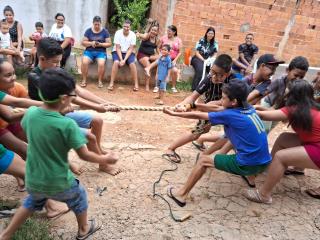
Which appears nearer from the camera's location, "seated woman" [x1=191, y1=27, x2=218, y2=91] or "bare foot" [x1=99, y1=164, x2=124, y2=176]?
"bare foot" [x1=99, y1=164, x2=124, y2=176]

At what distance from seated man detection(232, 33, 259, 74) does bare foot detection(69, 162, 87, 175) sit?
4.99 metres

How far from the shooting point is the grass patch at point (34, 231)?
283 cm

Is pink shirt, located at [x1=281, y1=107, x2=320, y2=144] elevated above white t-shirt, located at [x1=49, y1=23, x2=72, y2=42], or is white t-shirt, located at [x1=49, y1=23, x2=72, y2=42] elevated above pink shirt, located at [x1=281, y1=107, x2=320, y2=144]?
white t-shirt, located at [x1=49, y1=23, x2=72, y2=42]

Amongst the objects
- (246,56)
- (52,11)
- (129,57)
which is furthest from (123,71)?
(52,11)

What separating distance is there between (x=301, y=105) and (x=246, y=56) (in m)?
4.87

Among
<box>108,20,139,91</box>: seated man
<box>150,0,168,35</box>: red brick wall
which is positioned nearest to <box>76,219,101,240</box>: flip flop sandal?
<box>108,20,139,91</box>: seated man

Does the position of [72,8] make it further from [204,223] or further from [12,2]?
[204,223]

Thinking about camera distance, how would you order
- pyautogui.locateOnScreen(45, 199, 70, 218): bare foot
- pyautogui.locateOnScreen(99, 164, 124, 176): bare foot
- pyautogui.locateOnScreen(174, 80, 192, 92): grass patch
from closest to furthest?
pyautogui.locateOnScreen(45, 199, 70, 218): bare foot
pyautogui.locateOnScreen(99, 164, 124, 176): bare foot
pyautogui.locateOnScreen(174, 80, 192, 92): grass patch

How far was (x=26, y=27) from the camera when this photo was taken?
995 centimetres

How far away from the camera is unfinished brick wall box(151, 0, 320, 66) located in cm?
Result: 912

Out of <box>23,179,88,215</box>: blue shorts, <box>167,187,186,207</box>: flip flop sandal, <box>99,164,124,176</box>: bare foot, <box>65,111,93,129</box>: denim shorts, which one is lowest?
<box>167,187,186,207</box>: flip flop sandal

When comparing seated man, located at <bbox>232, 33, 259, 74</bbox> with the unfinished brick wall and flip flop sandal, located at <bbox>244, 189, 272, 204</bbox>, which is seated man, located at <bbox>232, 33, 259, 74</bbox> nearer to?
the unfinished brick wall

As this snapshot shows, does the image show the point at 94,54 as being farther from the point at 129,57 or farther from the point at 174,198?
the point at 174,198

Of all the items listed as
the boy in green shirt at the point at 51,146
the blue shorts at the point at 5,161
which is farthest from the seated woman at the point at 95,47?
the boy in green shirt at the point at 51,146
